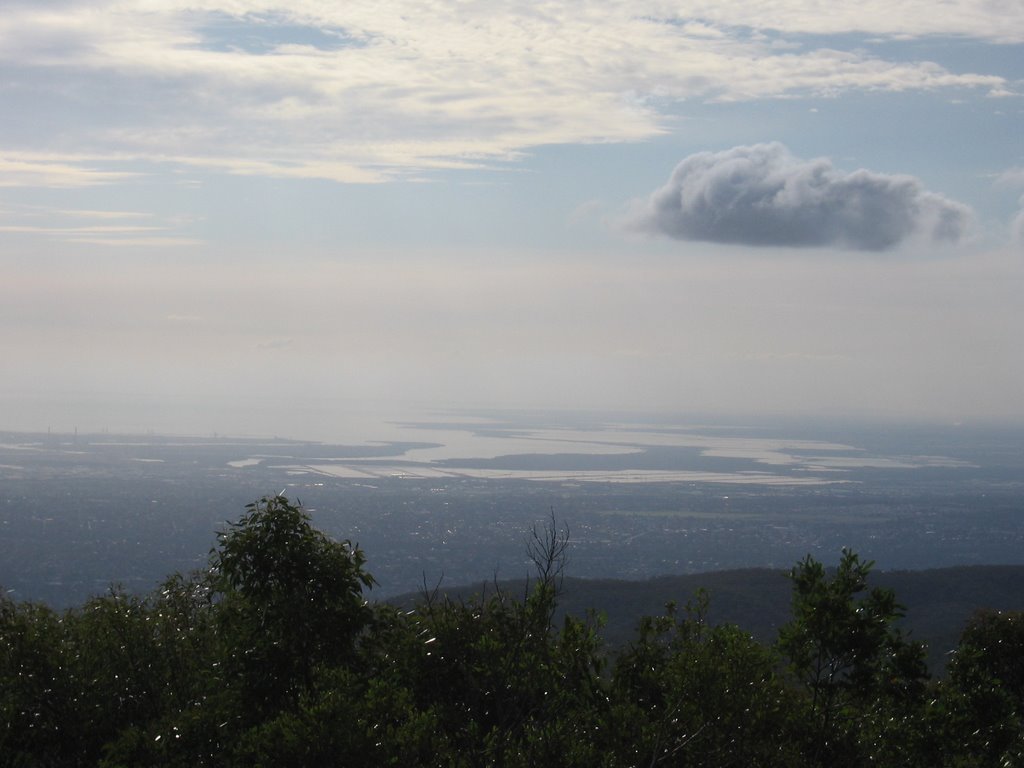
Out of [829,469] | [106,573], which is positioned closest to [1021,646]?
[106,573]

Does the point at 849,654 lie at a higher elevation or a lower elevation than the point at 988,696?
higher

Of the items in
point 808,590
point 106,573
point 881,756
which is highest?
point 808,590

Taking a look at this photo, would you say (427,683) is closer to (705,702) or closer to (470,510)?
(705,702)

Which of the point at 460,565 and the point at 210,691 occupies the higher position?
the point at 210,691

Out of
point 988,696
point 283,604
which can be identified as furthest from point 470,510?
point 283,604

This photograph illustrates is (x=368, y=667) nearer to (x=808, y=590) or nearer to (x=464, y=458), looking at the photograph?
(x=808, y=590)

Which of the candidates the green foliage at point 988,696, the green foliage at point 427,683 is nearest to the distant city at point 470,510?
the green foliage at point 988,696
